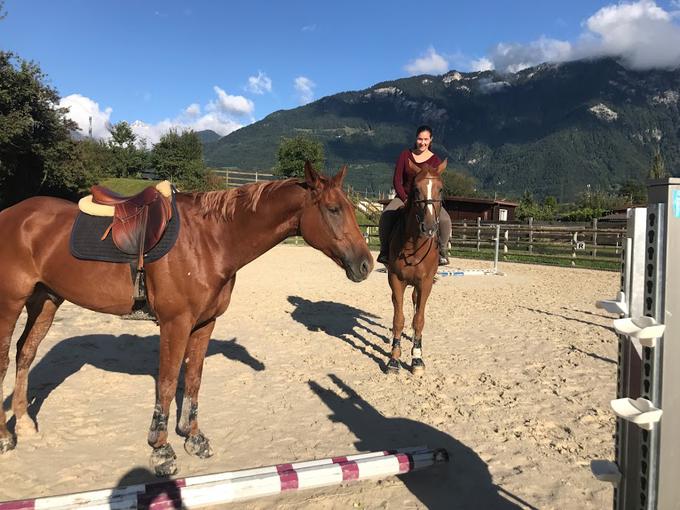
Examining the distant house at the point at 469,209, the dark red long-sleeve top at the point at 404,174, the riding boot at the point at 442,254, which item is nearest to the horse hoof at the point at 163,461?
the dark red long-sleeve top at the point at 404,174

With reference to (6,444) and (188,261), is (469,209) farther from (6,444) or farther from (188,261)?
(6,444)

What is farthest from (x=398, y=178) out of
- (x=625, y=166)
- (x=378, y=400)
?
(x=625, y=166)

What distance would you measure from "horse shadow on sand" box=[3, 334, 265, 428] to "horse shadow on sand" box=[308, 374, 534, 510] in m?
1.62

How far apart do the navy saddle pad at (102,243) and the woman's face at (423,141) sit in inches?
138

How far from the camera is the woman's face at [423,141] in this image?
559cm

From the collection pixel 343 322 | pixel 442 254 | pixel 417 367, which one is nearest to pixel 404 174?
pixel 442 254

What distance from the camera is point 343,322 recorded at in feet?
26.6

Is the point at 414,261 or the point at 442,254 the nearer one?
the point at 414,261

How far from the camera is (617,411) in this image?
145 centimetres

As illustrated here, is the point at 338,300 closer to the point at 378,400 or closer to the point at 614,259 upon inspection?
the point at 378,400

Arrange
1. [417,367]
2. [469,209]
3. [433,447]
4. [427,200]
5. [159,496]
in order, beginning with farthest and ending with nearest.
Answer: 1. [469,209]
2. [417,367]
3. [427,200]
4. [433,447]
5. [159,496]

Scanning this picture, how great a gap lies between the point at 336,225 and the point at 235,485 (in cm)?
172

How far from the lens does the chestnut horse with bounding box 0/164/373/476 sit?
3012mm

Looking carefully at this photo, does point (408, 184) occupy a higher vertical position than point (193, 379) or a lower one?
higher
